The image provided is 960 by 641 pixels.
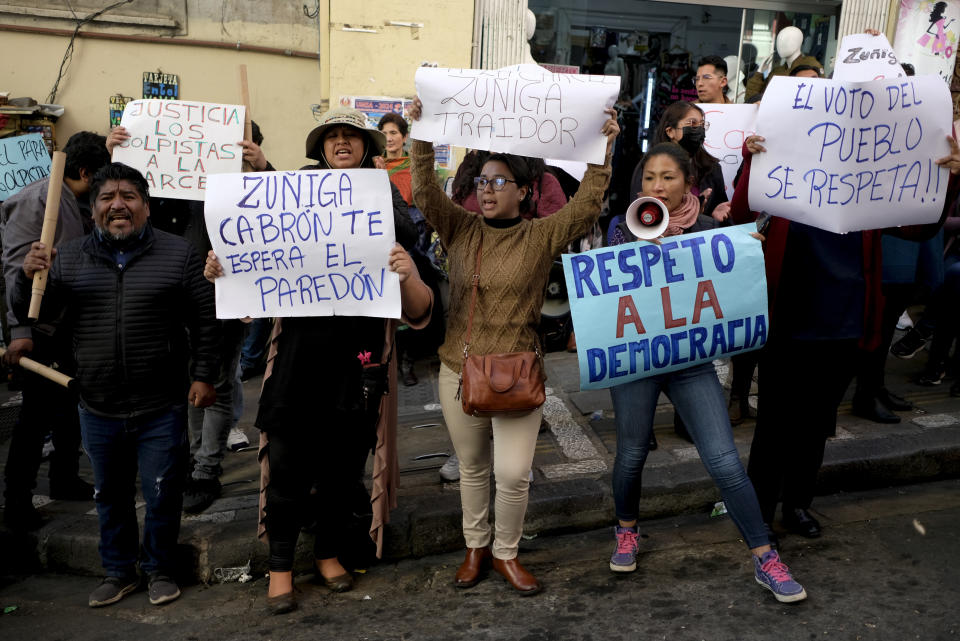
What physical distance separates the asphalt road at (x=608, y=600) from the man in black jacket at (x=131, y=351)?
277 millimetres

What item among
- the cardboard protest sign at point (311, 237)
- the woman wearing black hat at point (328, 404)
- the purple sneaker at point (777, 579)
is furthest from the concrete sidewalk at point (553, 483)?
the cardboard protest sign at point (311, 237)

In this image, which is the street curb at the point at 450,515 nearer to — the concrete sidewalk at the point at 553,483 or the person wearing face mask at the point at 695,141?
the concrete sidewalk at the point at 553,483

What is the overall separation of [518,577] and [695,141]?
249cm

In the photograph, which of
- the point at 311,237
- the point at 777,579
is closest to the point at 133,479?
the point at 311,237

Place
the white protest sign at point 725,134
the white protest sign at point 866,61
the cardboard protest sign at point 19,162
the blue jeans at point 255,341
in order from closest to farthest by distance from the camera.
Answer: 1. the white protest sign at point 866,61
2. the white protest sign at point 725,134
3. the cardboard protest sign at point 19,162
4. the blue jeans at point 255,341

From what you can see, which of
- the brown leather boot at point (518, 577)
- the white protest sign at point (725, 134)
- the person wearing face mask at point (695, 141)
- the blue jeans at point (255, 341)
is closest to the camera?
the brown leather boot at point (518, 577)

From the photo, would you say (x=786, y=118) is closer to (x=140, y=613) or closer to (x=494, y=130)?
(x=494, y=130)

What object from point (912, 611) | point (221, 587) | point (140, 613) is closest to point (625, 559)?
point (912, 611)

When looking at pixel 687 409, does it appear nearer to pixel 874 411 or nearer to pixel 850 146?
pixel 850 146

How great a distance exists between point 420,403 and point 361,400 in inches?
106

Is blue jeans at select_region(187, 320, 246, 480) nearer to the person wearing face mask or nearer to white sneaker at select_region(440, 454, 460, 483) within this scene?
white sneaker at select_region(440, 454, 460, 483)

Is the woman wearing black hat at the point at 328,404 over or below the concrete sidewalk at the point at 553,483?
over

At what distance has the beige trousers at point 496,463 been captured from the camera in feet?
11.7

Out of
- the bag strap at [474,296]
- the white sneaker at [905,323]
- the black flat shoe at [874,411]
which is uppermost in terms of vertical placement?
the bag strap at [474,296]
